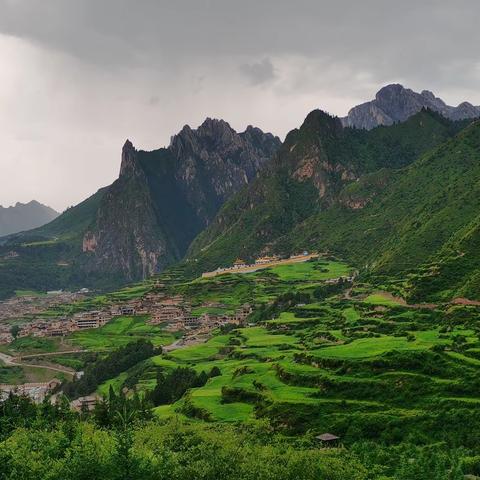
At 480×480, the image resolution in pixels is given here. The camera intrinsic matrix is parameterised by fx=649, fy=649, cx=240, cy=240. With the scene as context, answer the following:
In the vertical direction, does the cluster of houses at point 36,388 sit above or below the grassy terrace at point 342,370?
below

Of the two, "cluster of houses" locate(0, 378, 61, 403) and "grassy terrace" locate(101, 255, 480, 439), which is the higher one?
"grassy terrace" locate(101, 255, 480, 439)

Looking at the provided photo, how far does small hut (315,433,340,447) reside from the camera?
2244 inches

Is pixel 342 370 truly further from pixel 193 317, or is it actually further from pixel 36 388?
pixel 193 317

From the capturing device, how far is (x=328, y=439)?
5706 centimetres

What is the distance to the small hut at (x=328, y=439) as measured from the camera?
57000mm

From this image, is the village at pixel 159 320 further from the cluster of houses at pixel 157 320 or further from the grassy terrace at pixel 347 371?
the grassy terrace at pixel 347 371

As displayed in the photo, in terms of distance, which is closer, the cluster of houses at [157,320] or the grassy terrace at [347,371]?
the grassy terrace at [347,371]

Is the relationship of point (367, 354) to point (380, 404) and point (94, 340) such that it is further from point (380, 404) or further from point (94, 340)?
point (94, 340)

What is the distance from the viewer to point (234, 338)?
11956 cm

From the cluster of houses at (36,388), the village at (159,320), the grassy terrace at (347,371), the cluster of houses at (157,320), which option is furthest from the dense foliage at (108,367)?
the cluster of houses at (157,320)

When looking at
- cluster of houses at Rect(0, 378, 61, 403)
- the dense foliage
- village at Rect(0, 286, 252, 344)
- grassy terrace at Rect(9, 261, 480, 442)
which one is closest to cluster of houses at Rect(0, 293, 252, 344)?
village at Rect(0, 286, 252, 344)

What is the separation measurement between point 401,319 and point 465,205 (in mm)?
70037

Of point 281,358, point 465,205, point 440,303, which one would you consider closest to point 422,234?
point 465,205

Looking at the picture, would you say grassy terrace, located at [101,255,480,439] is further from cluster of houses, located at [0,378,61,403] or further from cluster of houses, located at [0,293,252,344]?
cluster of houses, located at [0,293,252,344]
